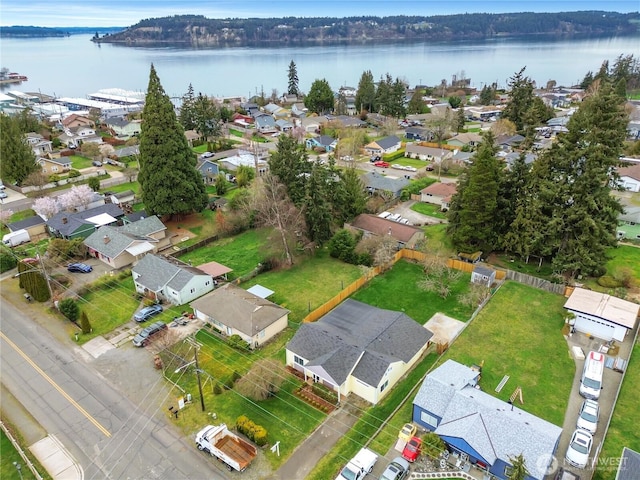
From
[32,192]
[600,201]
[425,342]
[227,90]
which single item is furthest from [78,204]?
[227,90]

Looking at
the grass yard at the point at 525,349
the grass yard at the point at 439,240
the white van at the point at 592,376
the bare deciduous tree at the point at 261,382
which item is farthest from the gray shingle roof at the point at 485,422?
the grass yard at the point at 439,240

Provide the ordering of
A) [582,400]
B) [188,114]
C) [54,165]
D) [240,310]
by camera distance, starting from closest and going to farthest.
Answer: [582,400] → [240,310] → [54,165] → [188,114]

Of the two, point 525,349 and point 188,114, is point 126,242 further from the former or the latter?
point 188,114

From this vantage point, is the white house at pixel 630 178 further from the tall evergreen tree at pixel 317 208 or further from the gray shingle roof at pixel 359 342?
the gray shingle roof at pixel 359 342

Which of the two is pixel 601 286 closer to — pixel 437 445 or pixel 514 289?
pixel 514 289

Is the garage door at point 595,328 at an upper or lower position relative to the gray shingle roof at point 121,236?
lower

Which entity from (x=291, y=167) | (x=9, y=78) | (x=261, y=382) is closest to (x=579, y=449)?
(x=261, y=382)
